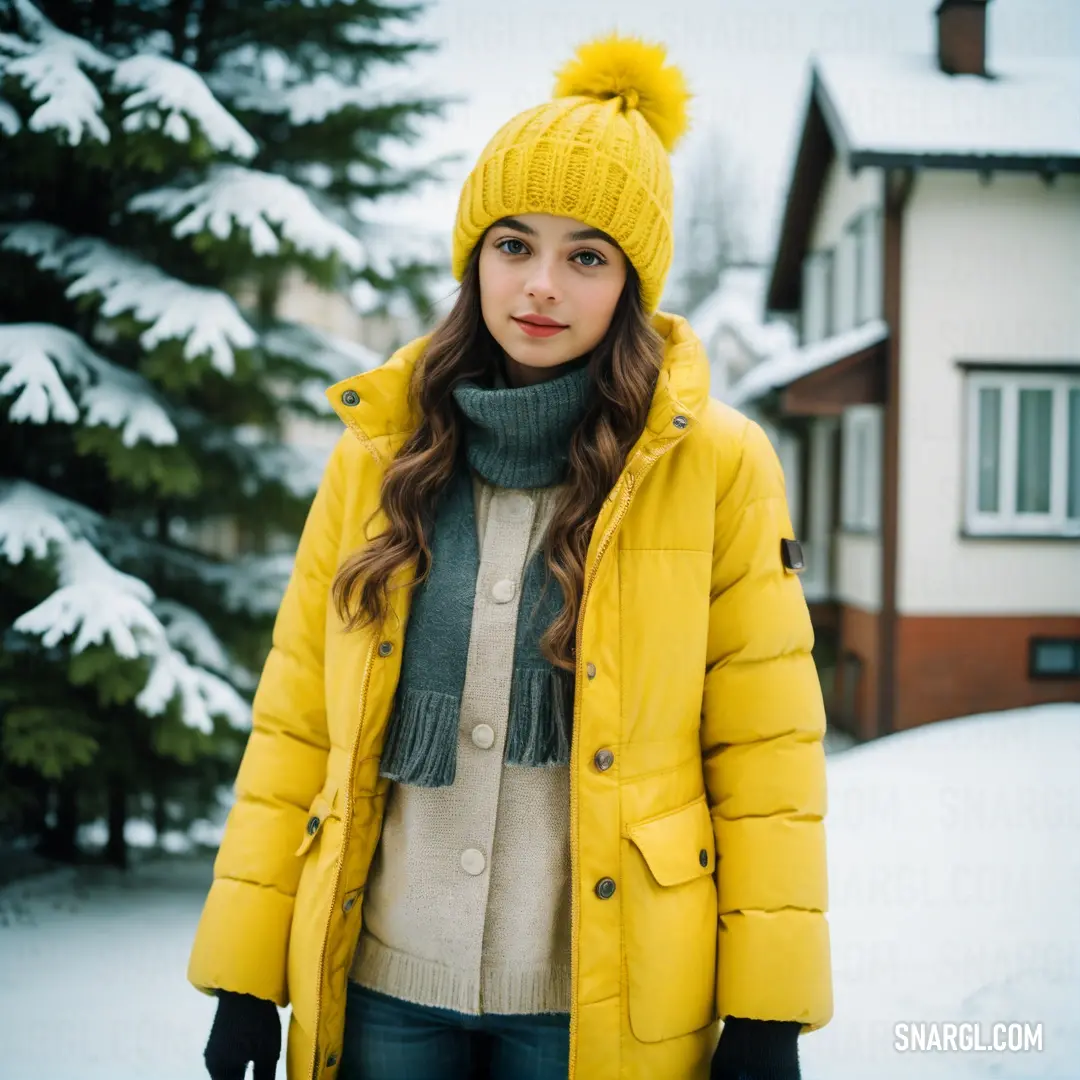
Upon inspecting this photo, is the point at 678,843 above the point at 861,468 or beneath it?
beneath

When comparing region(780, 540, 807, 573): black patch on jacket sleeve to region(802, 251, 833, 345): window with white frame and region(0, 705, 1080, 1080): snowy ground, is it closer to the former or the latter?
region(0, 705, 1080, 1080): snowy ground

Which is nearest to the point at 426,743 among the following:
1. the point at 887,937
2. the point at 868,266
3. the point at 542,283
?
the point at 542,283

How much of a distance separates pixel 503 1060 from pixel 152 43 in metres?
5.26

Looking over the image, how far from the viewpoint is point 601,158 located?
A: 67.3 inches

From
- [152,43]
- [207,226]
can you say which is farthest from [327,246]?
[152,43]

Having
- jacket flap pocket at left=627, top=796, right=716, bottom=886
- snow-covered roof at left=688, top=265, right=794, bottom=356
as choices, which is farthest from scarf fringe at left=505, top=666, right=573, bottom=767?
snow-covered roof at left=688, top=265, right=794, bottom=356

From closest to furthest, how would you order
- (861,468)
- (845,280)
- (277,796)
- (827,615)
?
(277,796) → (861,468) → (827,615) → (845,280)

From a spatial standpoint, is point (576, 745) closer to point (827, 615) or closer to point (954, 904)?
point (954, 904)

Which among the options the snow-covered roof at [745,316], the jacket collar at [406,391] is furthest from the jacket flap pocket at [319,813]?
the snow-covered roof at [745,316]

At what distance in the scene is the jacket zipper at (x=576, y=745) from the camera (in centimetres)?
150

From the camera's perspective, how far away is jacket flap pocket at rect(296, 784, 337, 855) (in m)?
1.67

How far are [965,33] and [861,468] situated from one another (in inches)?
182

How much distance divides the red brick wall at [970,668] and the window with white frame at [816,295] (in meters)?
4.84

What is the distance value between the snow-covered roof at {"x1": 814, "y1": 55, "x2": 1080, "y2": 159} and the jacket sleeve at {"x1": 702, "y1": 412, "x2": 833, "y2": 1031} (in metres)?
8.66
